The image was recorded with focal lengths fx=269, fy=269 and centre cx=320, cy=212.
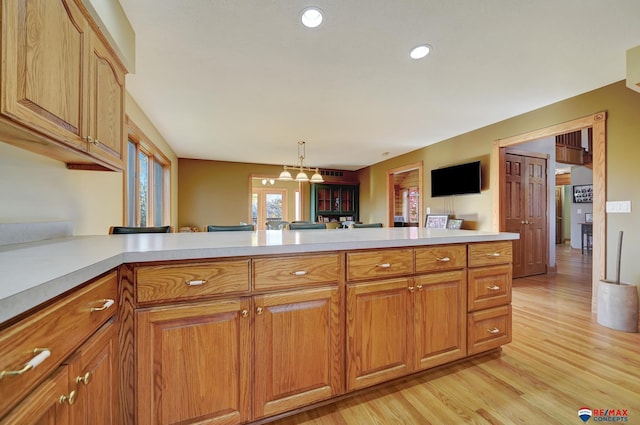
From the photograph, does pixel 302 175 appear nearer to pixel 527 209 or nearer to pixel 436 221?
pixel 436 221

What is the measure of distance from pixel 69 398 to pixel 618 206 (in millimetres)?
4104

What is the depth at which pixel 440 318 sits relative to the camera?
5.44 ft

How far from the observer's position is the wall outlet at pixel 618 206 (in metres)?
2.57

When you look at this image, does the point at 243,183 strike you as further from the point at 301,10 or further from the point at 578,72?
the point at 578,72

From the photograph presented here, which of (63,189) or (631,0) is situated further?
(63,189)

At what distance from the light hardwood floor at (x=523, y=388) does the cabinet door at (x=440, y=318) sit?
0.56 ft

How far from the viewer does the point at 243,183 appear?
6.62 m

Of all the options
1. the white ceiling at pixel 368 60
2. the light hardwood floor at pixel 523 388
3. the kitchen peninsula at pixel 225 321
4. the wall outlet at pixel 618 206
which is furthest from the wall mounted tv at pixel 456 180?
the kitchen peninsula at pixel 225 321

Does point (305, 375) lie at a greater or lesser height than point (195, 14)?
lesser

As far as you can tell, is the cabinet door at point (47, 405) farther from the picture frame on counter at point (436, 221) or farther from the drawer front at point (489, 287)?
the picture frame on counter at point (436, 221)

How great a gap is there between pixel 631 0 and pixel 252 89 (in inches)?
111

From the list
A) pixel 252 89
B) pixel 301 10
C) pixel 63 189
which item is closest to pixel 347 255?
pixel 301 10

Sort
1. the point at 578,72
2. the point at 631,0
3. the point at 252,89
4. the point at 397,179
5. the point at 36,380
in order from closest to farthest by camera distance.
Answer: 1. the point at 36,380
2. the point at 631,0
3. the point at 578,72
4. the point at 252,89
5. the point at 397,179

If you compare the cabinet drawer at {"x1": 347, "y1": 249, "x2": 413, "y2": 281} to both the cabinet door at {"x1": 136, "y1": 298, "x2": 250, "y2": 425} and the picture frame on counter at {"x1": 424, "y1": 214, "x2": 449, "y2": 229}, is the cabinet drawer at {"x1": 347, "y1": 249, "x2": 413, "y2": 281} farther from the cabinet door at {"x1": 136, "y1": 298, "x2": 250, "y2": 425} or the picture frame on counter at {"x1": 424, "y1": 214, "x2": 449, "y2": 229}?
the picture frame on counter at {"x1": 424, "y1": 214, "x2": 449, "y2": 229}
